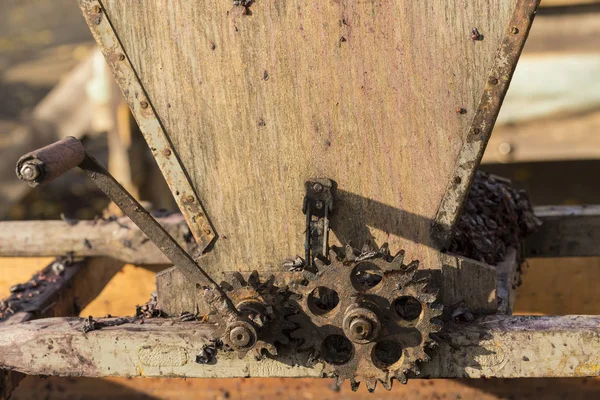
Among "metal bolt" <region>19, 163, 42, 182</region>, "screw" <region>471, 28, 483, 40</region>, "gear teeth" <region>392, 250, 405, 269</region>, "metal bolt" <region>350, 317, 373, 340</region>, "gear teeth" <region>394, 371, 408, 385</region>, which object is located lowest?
"gear teeth" <region>394, 371, 408, 385</region>

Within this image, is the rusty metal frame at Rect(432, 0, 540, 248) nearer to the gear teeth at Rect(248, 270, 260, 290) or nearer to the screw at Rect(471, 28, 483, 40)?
the screw at Rect(471, 28, 483, 40)

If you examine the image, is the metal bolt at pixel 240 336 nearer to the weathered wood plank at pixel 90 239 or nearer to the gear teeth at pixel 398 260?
the gear teeth at pixel 398 260

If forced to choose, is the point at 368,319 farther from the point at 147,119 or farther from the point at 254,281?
the point at 147,119

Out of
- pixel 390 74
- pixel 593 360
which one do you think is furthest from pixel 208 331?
pixel 593 360

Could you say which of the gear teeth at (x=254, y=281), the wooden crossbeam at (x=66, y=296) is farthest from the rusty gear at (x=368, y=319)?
the wooden crossbeam at (x=66, y=296)

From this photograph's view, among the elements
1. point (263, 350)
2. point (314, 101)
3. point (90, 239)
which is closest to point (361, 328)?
point (263, 350)

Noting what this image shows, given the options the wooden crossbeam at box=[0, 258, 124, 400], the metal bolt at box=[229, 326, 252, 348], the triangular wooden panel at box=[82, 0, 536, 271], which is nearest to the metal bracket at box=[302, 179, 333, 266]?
the triangular wooden panel at box=[82, 0, 536, 271]

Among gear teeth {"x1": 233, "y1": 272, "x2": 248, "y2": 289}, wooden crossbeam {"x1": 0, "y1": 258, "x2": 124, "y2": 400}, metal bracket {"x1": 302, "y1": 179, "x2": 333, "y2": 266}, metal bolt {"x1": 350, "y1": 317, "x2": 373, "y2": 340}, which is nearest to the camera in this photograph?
metal bolt {"x1": 350, "y1": 317, "x2": 373, "y2": 340}
